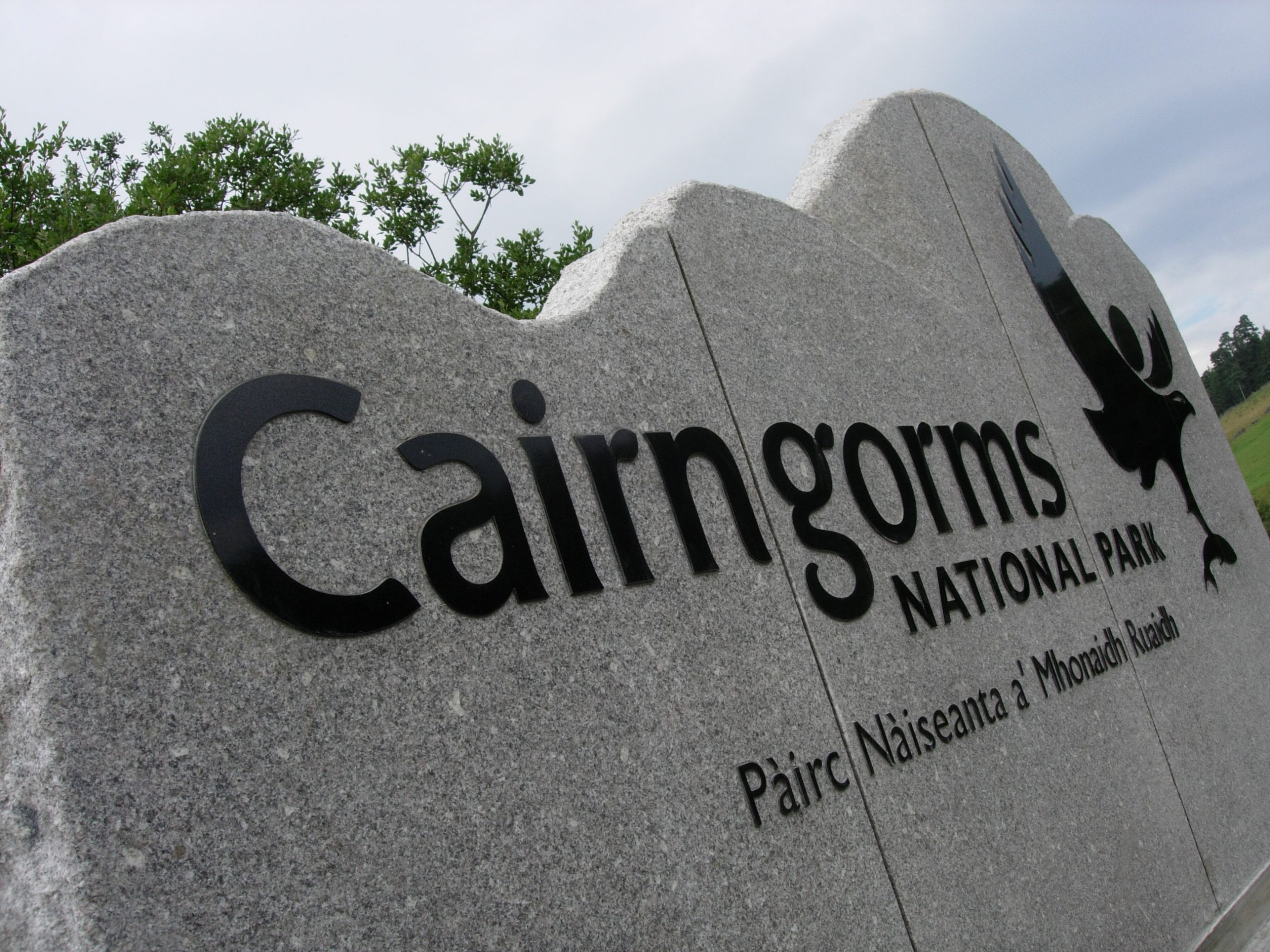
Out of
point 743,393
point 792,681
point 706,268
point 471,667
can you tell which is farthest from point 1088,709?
point 471,667

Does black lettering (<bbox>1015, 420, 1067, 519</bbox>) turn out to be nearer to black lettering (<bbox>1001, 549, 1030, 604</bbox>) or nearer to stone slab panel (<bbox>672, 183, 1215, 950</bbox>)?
stone slab panel (<bbox>672, 183, 1215, 950</bbox>)

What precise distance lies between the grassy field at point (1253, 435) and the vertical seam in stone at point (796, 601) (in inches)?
1306

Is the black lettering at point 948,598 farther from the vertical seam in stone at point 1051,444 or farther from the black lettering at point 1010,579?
the vertical seam in stone at point 1051,444

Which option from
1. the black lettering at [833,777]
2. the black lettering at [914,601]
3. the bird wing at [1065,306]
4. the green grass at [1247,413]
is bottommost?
the black lettering at [833,777]

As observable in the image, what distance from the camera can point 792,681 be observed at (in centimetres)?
331

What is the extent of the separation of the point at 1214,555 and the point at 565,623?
18.5ft

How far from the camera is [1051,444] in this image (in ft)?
18.0

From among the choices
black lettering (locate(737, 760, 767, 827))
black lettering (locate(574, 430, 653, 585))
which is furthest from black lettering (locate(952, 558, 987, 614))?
black lettering (locate(574, 430, 653, 585))

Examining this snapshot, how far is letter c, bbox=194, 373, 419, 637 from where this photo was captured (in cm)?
233

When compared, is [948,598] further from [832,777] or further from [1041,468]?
[1041,468]

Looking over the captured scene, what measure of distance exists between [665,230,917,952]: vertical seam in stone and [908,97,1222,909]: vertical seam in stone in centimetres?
248

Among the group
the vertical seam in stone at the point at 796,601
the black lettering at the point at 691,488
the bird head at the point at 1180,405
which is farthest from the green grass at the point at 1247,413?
the black lettering at the point at 691,488

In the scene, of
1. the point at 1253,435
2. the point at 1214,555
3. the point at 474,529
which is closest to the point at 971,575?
the point at 474,529

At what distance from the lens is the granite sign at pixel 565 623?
7.01 ft
